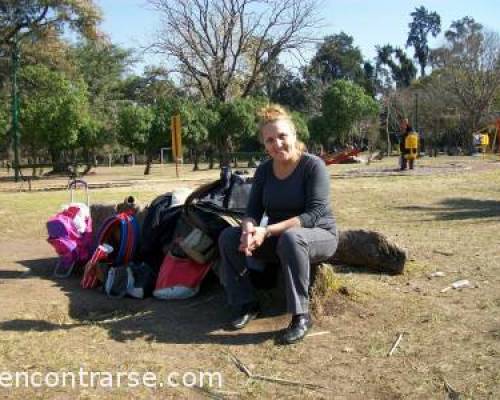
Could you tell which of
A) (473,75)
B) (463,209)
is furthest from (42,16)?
(473,75)

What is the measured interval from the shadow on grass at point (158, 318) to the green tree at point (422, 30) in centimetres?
7404

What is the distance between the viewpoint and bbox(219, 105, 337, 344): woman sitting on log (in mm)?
3350

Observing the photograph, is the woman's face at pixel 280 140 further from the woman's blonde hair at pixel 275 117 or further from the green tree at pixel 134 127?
the green tree at pixel 134 127

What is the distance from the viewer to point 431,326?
351 cm

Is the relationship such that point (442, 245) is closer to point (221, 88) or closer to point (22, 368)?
point (22, 368)

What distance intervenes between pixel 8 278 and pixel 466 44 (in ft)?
143

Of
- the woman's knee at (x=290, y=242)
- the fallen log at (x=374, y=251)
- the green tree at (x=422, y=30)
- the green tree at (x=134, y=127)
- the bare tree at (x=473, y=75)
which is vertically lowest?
the fallen log at (x=374, y=251)

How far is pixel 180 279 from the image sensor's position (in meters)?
4.25

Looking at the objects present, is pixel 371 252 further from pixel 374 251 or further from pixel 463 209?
pixel 463 209

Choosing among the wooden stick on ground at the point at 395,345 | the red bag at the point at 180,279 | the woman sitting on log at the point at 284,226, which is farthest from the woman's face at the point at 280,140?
the wooden stick on ground at the point at 395,345

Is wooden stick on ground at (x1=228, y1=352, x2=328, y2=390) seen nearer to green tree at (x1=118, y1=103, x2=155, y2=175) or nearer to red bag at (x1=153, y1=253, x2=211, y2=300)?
red bag at (x1=153, y1=253, x2=211, y2=300)

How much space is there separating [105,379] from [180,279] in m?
1.45

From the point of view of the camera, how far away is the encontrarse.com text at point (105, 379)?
9.09 ft

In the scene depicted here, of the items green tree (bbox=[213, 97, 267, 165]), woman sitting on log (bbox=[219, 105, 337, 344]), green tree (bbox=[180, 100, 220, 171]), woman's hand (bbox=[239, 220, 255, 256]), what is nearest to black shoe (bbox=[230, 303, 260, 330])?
woman sitting on log (bbox=[219, 105, 337, 344])
